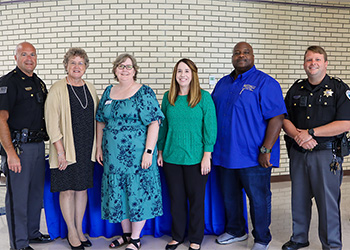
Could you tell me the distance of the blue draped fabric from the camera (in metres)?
2.78

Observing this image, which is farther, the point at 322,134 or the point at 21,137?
the point at 21,137

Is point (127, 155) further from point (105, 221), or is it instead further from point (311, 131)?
point (311, 131)

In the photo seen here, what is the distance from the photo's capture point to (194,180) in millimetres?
2461

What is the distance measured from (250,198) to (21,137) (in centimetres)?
210

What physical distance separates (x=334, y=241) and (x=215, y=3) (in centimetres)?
370

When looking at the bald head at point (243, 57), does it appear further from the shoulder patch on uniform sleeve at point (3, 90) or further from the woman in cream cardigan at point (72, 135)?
the shoulder patch on uniform sleeve at point (3, 90)

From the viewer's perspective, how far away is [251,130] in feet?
7.97

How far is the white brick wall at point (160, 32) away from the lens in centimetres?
435

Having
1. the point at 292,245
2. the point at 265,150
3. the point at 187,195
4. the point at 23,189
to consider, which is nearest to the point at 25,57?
the point at 23,189

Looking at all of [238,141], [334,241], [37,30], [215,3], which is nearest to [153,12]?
[215,3]

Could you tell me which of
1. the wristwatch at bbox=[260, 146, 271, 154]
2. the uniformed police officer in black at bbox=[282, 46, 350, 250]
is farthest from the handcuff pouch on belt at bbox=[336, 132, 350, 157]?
the wristwatch at bbox=[260, 146, 271, 154]

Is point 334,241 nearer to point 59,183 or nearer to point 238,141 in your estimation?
point 238,141

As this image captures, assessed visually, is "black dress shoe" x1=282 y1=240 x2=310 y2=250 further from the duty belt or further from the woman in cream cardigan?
the duty belt

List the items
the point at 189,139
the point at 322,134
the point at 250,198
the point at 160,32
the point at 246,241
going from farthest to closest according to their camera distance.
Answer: the point at 160,32, the point at 246,241, the point at 250,198, the point at 189,139, the point at 322,134
